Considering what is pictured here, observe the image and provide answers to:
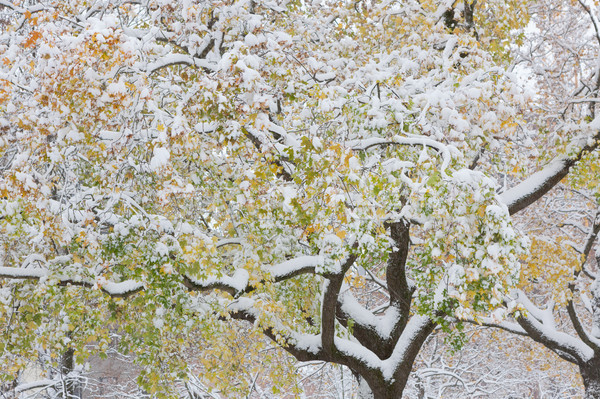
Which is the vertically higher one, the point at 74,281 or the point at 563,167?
the point at 563,167

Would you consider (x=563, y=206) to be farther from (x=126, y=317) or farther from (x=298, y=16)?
(x=126, y=317)

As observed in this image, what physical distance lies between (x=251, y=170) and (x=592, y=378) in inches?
332

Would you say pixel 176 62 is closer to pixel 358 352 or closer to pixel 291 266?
pixel 291 266

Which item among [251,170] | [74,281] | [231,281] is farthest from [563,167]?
[74,281]

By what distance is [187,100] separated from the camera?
5.75m

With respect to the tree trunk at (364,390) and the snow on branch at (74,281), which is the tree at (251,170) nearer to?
the snow on branch at (74,281)

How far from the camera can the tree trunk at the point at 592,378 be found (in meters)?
10.7

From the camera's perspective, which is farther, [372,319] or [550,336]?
[550,336]

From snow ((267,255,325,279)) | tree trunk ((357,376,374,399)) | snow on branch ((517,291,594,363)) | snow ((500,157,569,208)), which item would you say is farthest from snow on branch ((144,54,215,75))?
snow on branch ((517,291,594,363))

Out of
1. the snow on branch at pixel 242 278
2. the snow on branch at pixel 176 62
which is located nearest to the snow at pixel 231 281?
the snow on branch at pixel 242 278

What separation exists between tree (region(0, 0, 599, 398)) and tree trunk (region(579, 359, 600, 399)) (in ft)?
13.9

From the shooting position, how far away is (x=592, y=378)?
10727 millimetres

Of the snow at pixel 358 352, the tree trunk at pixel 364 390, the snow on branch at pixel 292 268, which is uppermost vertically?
the snow on branch at pixel 292 268

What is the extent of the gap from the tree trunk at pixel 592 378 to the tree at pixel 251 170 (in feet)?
13.9
